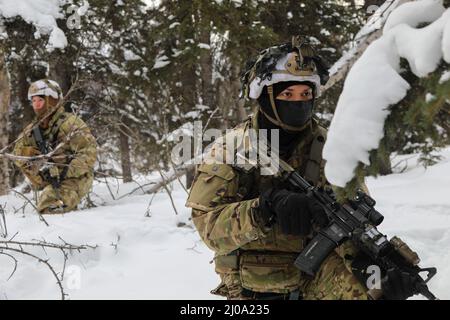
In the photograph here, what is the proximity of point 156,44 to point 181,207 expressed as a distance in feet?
15.9

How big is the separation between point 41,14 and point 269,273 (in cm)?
664

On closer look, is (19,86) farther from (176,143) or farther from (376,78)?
(376,78)

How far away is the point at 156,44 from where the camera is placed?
995 centimetres

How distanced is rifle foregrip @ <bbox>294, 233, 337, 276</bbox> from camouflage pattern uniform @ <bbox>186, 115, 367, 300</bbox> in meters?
0.25

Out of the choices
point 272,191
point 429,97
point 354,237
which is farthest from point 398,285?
point 429,97

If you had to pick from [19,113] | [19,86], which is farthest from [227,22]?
[19,113]

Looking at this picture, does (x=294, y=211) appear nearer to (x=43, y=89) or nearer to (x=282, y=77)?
(x=282, y=77)

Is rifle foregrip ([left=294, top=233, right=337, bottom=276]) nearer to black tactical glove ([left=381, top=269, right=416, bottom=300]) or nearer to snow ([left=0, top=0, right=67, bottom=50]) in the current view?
black tactical glove ([left=381, top=269, right=416, bottom=300])

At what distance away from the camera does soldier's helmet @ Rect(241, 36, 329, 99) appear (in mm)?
3086

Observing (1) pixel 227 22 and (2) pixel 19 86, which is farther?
(2) pixel 19 86

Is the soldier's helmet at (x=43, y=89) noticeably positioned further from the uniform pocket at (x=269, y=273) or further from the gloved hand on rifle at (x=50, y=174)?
the uniform pocket at (x=269, y=273)

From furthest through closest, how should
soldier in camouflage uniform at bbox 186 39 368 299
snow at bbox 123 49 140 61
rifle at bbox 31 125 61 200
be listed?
snow at bbox 123 49 140 61 → rifle at bbox 31 125 61 200 → soldier in camouflage uniform at bbox 186 39 368 299

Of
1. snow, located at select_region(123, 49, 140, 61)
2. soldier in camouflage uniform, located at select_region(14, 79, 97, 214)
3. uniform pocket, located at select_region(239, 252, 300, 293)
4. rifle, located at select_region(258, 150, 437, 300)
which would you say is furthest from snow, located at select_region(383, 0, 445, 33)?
snow, located at select_region(123, 49, 140, 61)

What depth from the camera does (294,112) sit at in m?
3.08
